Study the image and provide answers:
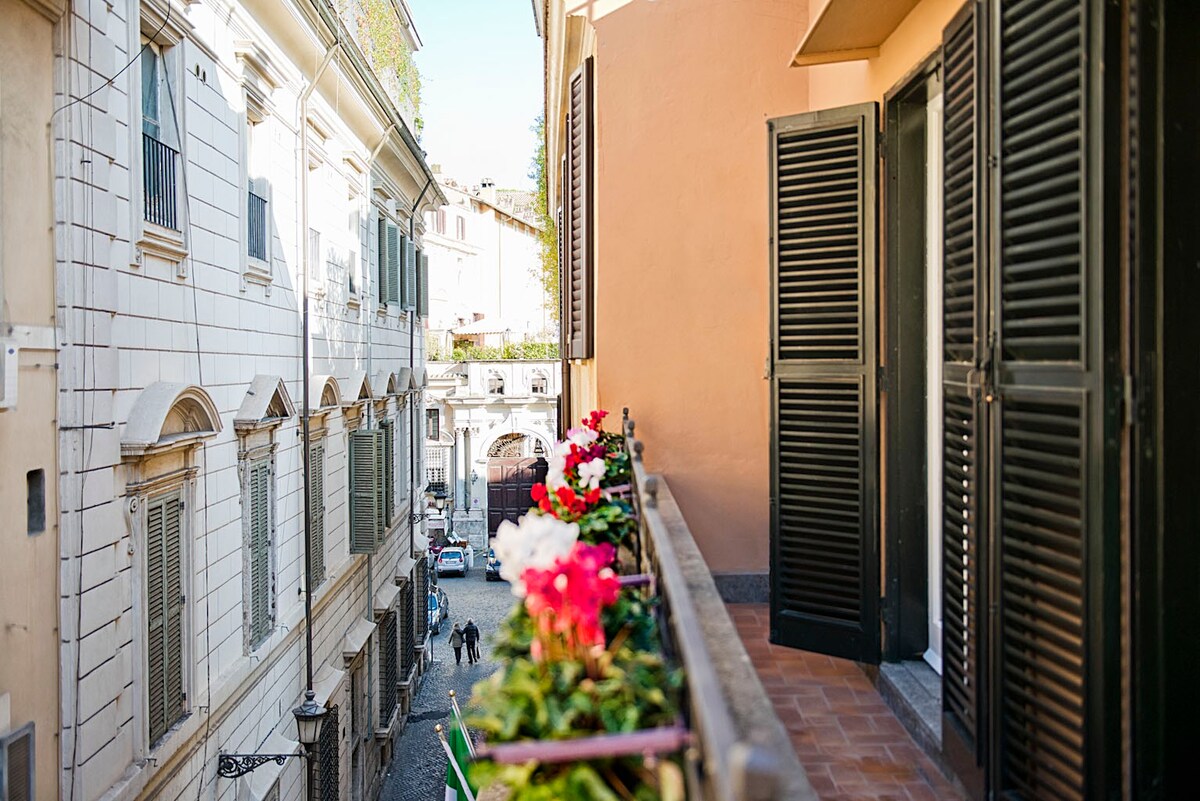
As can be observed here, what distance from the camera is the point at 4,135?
5.46 meters

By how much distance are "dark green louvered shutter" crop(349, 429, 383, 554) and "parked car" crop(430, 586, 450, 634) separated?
10.7 metres

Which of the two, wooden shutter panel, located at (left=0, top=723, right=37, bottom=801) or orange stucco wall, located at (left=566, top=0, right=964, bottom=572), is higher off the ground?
orange stucco wall, located at (left=566, top=0, right=964, bottom=572)

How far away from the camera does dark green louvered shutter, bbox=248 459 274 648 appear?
9.99 meters

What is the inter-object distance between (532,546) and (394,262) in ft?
57.2

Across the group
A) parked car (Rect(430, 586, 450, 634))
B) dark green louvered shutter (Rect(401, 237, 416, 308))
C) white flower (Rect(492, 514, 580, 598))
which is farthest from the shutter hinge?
parked car (Rect(430, 586, 450, 634))

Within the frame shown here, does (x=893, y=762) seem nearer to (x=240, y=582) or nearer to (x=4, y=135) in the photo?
(x=4, y=135)

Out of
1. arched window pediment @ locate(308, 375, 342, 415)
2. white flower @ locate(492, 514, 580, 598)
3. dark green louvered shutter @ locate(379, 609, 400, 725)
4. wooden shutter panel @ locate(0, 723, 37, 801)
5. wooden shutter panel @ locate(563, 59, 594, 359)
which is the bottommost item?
dark green louvered shutter @ locate(379, 609, 400, 725)

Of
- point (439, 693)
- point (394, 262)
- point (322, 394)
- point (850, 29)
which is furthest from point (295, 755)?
point (439, 693)

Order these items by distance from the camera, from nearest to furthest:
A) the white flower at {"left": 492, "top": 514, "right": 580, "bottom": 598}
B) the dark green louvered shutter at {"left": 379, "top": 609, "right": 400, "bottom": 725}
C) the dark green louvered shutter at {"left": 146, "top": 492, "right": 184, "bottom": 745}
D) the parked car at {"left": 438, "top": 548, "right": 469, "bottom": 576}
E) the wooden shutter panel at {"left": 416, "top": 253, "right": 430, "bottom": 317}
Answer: the white flower at {"left": 492, "top": 514, "right": 580, "bottom": 598}
the dark green louvered shutter at {"left": 146, "top": 492, "right": 184, "bottom": 745}
the dark green louvered shutter at {"left": 379, "top": 609, "right": 400, "bottom": 725}
the wooden shutter panel at {"left": 416, "top": 253, "right": 430, "bottom": 317}
the parked car at {"left": 438, "top": 548, "right": 469, "bottom": 576}

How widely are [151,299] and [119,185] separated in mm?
899

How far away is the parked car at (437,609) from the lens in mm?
25633

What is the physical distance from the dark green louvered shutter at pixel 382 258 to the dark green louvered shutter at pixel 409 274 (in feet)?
7.60

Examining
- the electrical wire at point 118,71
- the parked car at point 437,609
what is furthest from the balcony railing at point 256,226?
the parked car at point 437,609

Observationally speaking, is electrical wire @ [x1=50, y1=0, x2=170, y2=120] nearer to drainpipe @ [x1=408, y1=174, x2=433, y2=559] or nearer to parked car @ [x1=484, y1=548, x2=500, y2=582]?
drainpipe @ [x1=408, y1=174, x2=433, y2=559]
